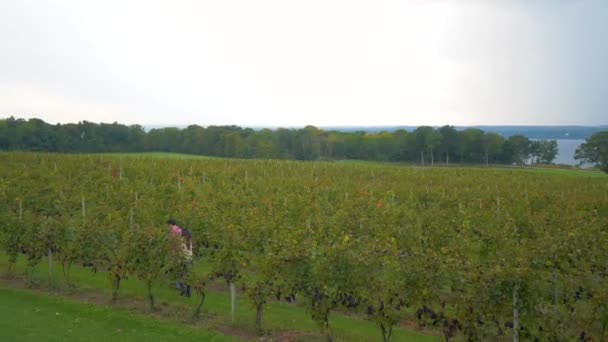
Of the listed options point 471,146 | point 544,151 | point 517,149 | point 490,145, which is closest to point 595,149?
point 517,149

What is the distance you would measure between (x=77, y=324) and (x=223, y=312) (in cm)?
305

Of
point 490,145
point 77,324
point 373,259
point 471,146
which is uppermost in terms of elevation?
point 373,259

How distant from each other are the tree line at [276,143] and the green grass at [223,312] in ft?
223

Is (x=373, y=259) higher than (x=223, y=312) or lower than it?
higher

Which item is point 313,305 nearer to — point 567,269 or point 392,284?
point 392,284

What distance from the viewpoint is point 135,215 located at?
16.3m

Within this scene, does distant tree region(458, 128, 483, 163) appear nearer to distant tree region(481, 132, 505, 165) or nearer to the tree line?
the tree line

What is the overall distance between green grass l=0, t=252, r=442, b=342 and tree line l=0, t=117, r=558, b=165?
67959 mm

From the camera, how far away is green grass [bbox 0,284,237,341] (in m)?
9.19

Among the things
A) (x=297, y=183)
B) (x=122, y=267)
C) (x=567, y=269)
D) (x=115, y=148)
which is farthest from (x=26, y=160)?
(x=115, y=148)

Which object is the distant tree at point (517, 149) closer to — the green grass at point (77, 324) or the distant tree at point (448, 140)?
the distant tree at point (448, 140)

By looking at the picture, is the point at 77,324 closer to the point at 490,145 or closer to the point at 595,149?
the point at 490,145

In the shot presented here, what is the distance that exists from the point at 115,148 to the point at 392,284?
82229 millimetres

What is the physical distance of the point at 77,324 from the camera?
387 inches
